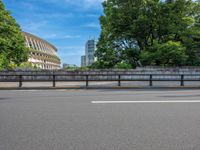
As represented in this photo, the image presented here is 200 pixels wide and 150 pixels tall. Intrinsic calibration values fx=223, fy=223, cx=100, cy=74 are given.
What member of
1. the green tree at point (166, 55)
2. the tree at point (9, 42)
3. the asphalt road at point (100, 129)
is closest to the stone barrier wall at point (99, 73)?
the green tree at point (166, 55)

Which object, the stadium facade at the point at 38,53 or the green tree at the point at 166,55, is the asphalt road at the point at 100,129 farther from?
the stadium facade at the point at 38,53

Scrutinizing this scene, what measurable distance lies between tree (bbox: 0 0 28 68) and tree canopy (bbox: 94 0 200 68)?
10416 mm

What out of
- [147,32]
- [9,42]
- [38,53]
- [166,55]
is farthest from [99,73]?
[38,53]

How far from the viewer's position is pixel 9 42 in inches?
1055

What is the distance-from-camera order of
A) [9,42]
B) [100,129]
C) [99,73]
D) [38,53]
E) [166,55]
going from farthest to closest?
[38,53]
[9,42]
[166,55]
[99,73]
[100,129]

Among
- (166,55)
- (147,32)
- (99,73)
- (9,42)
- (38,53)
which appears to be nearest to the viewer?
(99,73)

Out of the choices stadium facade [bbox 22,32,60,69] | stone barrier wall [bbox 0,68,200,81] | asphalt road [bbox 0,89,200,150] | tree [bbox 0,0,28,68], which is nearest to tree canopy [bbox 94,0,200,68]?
stone barrier wall [bbox 0,68,200,81]

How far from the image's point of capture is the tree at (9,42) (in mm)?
26534

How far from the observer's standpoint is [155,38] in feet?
96.4

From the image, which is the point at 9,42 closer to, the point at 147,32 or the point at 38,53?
the point at 147,32

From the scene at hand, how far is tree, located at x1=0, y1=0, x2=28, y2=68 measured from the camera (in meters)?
26.5

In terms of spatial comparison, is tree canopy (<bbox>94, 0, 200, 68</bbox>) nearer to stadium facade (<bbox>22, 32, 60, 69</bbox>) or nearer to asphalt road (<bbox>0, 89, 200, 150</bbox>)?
asphalt road (<bbox>0, 89, 200, 150</bbox>)

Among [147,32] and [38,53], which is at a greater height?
[38,53]

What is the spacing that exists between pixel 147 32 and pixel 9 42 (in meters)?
17.0
